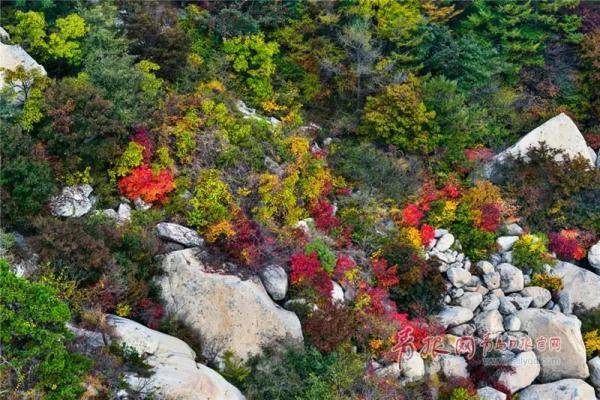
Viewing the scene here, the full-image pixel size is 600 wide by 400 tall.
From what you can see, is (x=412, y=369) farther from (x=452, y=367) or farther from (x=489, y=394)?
(x=489, y=394)

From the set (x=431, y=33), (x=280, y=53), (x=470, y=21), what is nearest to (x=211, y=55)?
(x=280, y=53)

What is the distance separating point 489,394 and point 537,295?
3935 mm

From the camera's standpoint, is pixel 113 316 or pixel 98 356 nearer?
pixel 98 356

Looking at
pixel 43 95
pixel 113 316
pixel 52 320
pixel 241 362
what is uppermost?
pixel 43 95

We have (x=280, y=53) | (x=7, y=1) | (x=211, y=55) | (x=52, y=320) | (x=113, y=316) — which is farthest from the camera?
(x=280, y=53)

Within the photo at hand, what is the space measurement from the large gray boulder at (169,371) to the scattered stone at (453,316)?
6.62 m

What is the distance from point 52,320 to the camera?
34.1 ft

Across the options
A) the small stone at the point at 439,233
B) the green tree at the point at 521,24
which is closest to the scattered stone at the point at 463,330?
the small stone at the point at 439,233

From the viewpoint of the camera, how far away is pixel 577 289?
18.0 meters

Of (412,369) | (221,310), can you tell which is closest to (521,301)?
(412,369)

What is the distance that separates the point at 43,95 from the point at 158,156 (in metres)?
3.13

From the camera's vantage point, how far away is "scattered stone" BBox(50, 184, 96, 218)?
44.7 ft

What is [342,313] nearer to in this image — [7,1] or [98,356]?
[98,356]

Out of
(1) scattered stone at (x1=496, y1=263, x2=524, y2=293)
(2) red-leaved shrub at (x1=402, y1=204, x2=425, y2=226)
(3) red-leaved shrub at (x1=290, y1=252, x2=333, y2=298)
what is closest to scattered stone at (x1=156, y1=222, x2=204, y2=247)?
(3) red-leaved shrub at (x1=290, y1=252, x2=333, y2=298)
